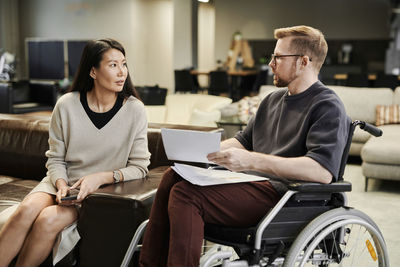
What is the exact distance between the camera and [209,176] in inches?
67.0

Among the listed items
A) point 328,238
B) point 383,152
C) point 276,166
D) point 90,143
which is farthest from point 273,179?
point 383,152

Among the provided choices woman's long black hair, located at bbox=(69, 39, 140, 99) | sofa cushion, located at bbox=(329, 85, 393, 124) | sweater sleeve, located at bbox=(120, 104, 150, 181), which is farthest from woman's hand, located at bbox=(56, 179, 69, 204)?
sofa cushion, located at bbox=(329, 85, 393, 124)

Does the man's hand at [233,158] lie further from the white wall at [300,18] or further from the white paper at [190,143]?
the white wall at [300,18]

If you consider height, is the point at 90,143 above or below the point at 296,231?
above

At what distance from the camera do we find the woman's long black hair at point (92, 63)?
219 centimetres

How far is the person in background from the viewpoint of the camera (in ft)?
5.16

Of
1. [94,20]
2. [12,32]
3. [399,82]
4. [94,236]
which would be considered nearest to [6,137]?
[94,236]

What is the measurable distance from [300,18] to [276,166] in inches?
492

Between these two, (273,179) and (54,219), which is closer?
(273,179)

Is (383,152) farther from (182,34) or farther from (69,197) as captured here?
(182,34)

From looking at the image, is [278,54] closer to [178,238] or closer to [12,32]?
[178,238]

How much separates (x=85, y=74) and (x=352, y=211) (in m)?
1.32

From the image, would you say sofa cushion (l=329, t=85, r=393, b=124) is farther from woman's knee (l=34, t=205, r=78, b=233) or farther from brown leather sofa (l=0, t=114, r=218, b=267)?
woman's knee (l=34, t=205, r=78, b=233)

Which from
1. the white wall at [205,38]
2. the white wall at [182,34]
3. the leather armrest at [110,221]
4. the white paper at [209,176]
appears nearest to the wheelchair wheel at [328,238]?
the white paper at [209,176]
